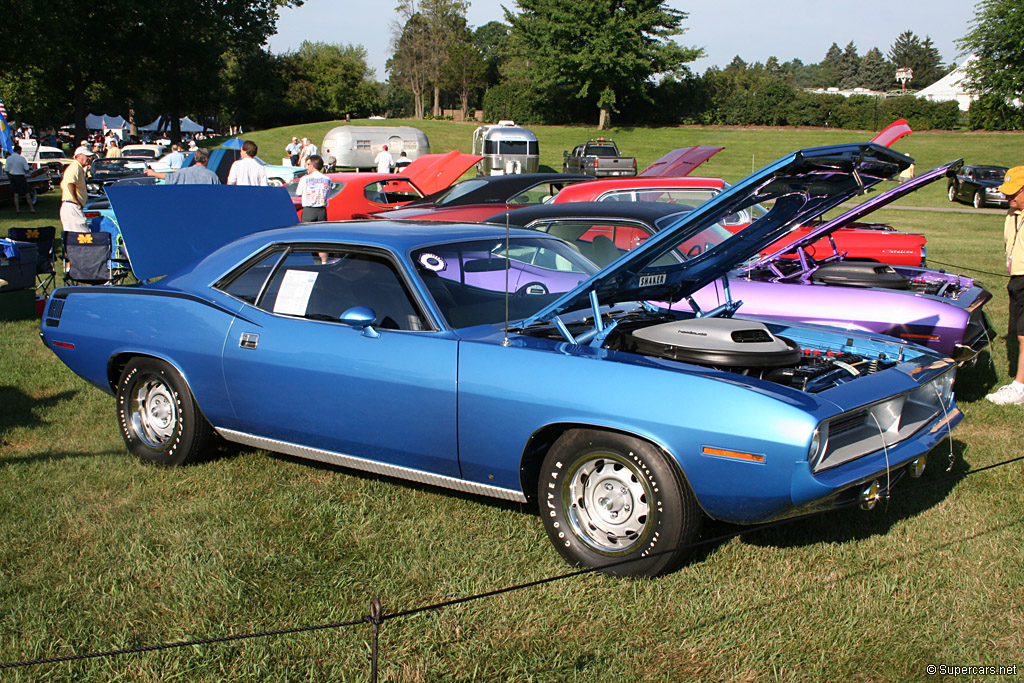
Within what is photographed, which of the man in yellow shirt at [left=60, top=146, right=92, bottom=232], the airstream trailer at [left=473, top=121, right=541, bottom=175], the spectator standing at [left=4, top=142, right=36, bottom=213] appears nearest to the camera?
the man in yellow shirt at [left=60, top=146, right=92, bottom=232]

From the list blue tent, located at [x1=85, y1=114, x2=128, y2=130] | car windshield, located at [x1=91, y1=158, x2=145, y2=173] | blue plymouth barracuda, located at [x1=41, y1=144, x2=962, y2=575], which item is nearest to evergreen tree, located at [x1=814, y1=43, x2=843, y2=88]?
blue tent, located at [x1=85, y1=114, x2=128, y2=130]

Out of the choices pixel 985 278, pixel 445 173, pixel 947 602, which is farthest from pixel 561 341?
pixel 445 173

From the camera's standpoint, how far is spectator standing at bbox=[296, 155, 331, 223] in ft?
39.2

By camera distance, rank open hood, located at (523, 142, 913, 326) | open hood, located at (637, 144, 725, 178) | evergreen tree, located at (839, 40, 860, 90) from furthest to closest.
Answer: evergreen tree, located at (839, 40, 860, 90) → open hood, located at (637, 144, 725, 178) → open hood, located at (523, 142, 913, 326)

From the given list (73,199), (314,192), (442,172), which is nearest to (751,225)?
(73,199)

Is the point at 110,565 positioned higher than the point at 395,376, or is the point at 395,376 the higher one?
the point at 395,376

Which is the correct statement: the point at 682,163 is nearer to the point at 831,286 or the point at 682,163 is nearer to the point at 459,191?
the point at 459,191

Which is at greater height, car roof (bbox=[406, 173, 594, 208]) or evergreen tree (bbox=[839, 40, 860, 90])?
evergreen tree (bbox=[839, 40, 860, 90])

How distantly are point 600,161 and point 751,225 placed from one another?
30940 mm

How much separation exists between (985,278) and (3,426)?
11.5m

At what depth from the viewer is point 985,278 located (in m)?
11.5

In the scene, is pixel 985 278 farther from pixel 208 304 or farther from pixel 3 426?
pixel 3 426

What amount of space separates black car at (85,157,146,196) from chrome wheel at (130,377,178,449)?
20162mm

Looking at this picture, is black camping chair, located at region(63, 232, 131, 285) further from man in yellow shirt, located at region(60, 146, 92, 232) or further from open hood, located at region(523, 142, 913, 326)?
open hood, located at region(523, 142, 913, 326)
